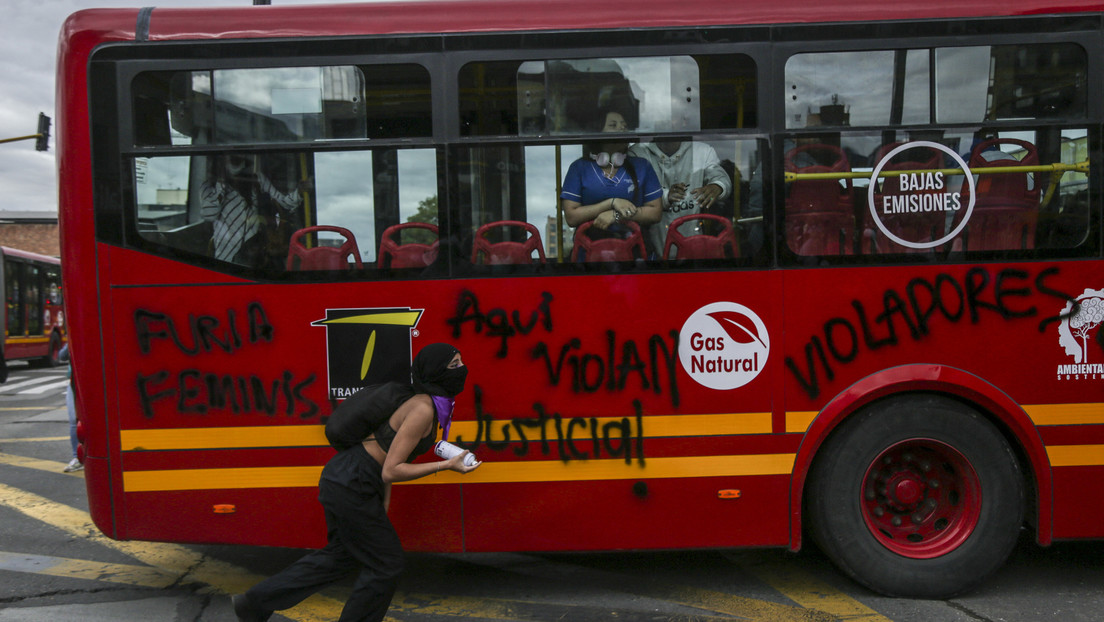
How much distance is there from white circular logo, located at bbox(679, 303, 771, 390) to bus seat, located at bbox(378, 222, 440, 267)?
54.6 inches

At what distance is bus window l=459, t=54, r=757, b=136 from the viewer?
407 cm

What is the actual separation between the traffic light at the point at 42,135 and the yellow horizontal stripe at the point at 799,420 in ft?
60.0

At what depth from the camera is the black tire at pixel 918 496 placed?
4133mm

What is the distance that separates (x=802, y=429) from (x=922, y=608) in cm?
111

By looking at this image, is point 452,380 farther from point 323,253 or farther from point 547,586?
point 547,586

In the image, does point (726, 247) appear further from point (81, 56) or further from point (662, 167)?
point (81, 56)

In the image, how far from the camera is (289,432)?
13.5 feet

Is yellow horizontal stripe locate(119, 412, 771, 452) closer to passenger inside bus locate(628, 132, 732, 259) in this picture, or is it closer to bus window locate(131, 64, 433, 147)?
passenger inside bus locate(628, 132, 732, 259)

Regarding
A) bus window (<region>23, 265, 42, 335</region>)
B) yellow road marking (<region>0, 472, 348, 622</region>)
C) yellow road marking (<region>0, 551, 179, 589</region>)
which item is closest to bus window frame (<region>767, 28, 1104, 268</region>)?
yellow road marking (<region>0, 472, 348, 622</region>)

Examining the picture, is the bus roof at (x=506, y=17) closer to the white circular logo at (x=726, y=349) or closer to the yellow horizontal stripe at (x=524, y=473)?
the white circular logo at (x=726, y=349)

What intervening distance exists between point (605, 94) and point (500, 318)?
4.23 feet

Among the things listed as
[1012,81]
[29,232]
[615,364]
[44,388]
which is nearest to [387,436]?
[615,364]

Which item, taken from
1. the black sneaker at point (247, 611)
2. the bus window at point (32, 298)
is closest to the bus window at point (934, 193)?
the black sneaker at point (247, 611)

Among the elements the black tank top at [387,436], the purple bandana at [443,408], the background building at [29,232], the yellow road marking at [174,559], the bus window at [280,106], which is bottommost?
the yellow road marking at [174,559]
